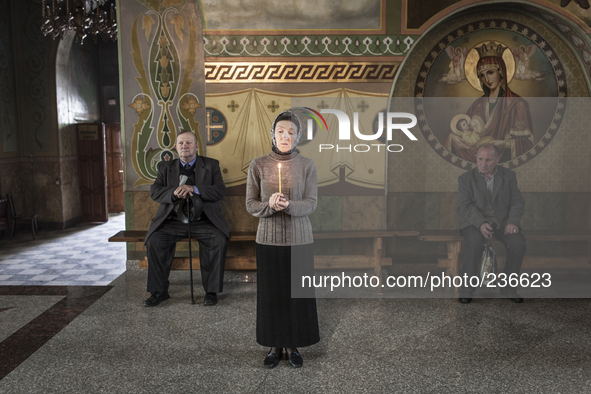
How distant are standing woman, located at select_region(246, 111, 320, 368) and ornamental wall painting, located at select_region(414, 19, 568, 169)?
2.73 meters

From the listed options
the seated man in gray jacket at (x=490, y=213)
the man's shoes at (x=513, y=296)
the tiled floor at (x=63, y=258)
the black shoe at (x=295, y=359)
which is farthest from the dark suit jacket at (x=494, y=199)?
the tiled floor at (x=63, y=258)

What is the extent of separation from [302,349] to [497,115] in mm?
3580

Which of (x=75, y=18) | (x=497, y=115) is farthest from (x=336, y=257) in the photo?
(x=75, y=18)

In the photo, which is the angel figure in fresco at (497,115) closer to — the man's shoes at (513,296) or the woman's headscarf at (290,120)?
the man's shoes at (513,296)

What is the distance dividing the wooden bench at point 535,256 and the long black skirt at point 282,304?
1.97 metres

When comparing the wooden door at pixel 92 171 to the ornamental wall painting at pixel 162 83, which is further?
the wooden door at pixel 92 171

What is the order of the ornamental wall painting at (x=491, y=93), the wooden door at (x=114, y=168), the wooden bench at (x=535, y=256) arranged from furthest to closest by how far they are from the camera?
1. the wooden door at (x=114, y=168)
2. the ornamental wall painting at (x=491, y=93)
3. the wooden bench at (x=535, y=256)

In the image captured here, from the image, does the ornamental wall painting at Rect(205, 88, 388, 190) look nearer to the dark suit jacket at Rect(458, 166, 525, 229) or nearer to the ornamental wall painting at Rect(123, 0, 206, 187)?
the ornamental wall painting at Rect(123, 0, 206, 187)

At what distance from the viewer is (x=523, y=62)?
16.8 feet

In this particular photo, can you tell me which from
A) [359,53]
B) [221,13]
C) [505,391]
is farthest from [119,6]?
[505,391]

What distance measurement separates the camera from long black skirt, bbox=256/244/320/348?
2.95 m

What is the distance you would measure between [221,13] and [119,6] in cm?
116

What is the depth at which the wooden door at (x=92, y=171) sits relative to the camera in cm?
899

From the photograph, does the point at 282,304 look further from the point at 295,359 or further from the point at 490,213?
the point at 490,213
